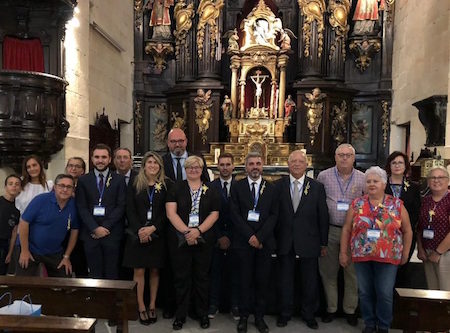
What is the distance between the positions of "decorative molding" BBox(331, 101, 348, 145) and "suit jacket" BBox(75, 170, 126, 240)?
→ 8.18m

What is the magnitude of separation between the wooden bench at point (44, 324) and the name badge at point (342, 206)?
2190 mm

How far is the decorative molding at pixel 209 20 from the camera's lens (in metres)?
11.0

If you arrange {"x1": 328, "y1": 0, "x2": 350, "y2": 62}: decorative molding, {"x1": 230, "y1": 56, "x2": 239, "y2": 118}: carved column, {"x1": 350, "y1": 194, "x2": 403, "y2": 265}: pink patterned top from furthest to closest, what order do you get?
{"x1": 230, "y1": 56, "x2": 239, "y2": 118}: carved column → {"x1": 328, "y1": 0, "x2": 350, "y2": 62}: decorative molding → {"x1": 350, "y1": 194, "x2": 403, "y2": 265}: pink patterned top

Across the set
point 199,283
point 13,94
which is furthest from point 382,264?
point 13,94

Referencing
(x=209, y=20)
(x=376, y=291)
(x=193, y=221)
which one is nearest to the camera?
(x=376, y=291)

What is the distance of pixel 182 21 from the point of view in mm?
11203

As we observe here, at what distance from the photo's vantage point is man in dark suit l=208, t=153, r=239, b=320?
360cm

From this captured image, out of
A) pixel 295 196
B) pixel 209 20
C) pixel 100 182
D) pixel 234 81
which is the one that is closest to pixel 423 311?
pixel 295 196

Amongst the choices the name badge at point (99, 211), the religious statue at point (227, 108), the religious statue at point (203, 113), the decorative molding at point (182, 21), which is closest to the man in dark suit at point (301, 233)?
the name badge at point (99, 211)

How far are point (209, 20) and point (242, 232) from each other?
8.83 metres

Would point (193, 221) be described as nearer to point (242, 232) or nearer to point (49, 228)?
point (242, 232)

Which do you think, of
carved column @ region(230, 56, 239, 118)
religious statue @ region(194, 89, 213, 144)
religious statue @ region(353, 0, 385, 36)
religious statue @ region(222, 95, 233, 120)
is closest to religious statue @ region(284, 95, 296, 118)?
carved column @ region(230, 56, 239, 118)

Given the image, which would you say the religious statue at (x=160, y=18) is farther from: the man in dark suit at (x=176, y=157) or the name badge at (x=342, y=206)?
the name badge at (x=342, y=206)

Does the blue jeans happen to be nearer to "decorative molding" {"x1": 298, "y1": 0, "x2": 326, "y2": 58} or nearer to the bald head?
the bald head
